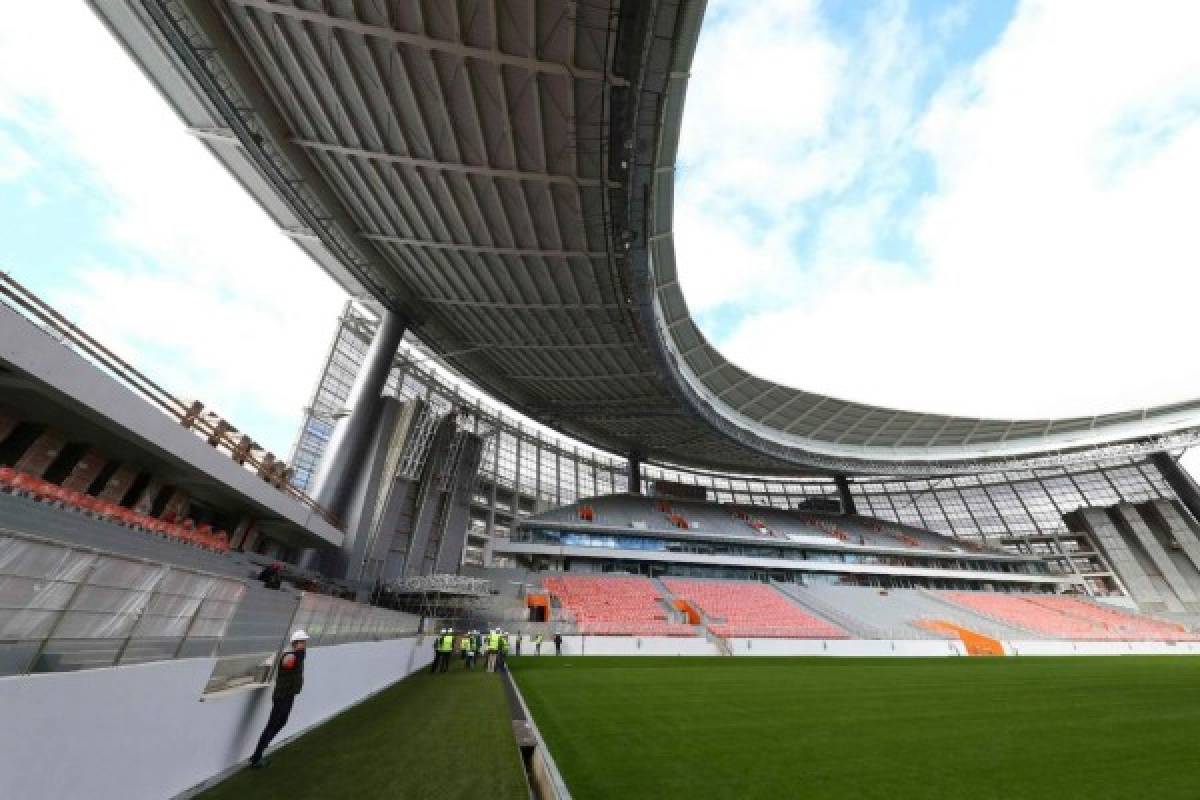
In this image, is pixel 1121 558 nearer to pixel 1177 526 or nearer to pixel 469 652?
pixel 1177 526

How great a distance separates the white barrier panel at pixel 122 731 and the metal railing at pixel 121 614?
0.21m

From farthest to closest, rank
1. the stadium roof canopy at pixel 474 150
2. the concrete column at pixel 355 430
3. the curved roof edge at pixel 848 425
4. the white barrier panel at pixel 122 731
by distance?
the curved roof edge at pixel 848 425, the concrete column at pixel 355 430, the stadium roof canopy at pixel 474 150, the white barrier panel at pixel 122 731

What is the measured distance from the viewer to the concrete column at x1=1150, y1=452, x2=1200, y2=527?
155 ft

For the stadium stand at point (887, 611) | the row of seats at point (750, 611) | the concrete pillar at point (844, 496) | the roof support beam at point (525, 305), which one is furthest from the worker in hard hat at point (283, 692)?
the concrete pillar at point (844, 496)

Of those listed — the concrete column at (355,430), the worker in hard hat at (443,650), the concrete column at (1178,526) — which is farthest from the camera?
the concrete column at (1178,526)

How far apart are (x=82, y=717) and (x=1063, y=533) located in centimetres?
7717

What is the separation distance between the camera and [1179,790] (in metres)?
4.52

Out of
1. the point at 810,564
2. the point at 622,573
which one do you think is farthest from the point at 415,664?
the point at 810,564

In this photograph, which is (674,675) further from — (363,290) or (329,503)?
(363,290)

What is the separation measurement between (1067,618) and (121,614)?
56070 mm

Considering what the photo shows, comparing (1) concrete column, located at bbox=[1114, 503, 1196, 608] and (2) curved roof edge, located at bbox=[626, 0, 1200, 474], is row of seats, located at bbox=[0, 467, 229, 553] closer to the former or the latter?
(2) curved roof edge, located at bbox=[626, 0, 1200, 474]

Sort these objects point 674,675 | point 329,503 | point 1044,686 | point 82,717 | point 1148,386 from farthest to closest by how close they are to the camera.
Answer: point 1148,386
point 329,503
point 674,675
point 1044,686
point 82,717

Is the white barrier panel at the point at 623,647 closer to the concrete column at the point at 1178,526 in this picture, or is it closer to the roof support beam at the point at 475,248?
the roof support beam at the point at 475,248

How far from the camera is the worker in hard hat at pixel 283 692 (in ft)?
16.6
